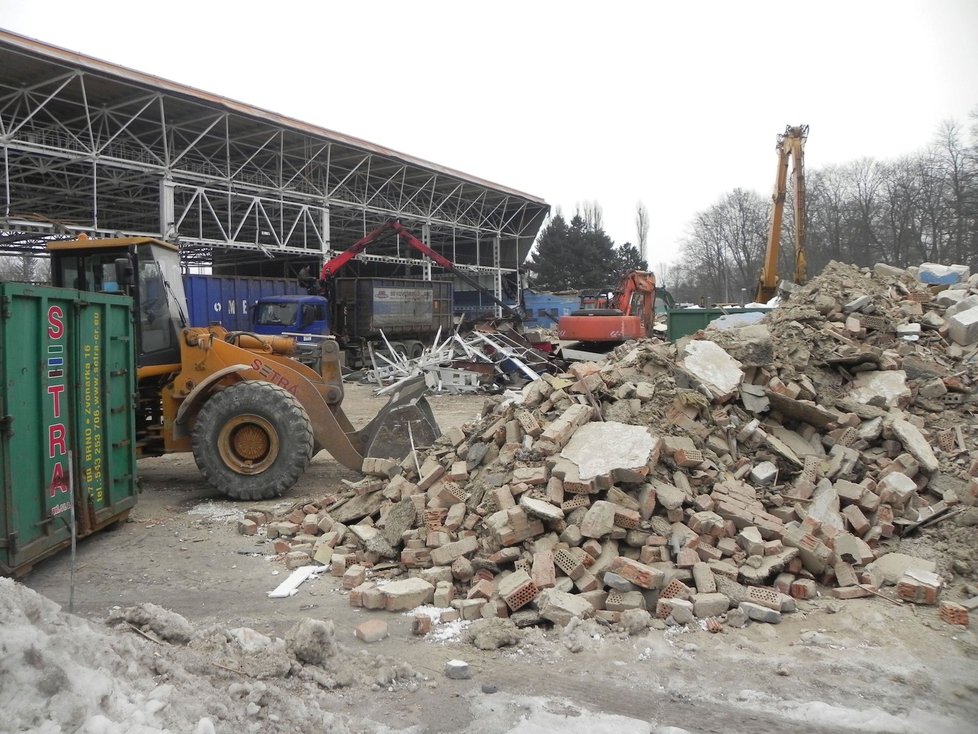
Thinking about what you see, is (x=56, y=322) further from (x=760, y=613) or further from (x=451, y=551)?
(x=760, y=613)

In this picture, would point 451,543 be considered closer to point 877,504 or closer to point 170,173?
point 877,504

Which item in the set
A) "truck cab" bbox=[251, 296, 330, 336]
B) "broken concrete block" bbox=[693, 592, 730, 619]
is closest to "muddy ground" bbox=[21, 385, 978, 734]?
"broken concrete block" bbox=[693, 592, 730, 619]

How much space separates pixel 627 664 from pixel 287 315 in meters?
17.5

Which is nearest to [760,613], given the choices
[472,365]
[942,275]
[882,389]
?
[882,389]

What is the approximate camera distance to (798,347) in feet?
27.3

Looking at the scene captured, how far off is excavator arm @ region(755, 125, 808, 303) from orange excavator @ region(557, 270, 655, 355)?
3.51 m

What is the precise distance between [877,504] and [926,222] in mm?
36431

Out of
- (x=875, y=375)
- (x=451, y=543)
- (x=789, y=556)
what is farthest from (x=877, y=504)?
(x=451, y=543)

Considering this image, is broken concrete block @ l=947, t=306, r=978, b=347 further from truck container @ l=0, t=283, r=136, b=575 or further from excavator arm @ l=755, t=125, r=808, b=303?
truck container @ l=0, t=283, r=136, b=575

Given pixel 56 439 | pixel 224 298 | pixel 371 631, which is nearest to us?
pixel 371 631

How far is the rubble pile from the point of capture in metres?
4.91

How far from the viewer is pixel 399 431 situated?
318 inches

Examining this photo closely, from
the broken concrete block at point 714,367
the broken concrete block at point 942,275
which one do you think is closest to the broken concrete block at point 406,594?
the broken concrete block at point 714,367

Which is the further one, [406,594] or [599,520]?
[599,520]
